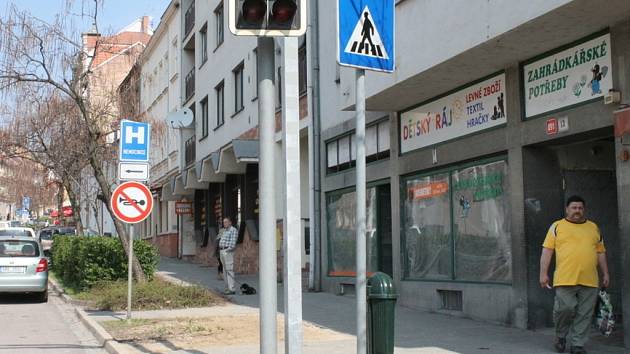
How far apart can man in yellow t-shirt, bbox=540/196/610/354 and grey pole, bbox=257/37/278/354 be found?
3.47 metres

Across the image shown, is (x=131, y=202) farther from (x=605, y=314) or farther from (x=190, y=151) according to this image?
(x=190, y=151)

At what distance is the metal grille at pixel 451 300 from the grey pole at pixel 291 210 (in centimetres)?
584

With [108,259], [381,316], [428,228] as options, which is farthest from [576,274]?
[108,259]

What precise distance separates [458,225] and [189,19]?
74.5ft

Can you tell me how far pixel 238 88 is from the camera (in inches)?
981

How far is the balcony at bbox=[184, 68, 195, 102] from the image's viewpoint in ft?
105

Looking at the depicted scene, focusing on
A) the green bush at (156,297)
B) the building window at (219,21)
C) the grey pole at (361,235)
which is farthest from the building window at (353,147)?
the building window at (219,21)

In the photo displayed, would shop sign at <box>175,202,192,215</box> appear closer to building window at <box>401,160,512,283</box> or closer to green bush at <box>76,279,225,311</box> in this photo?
green bush at <box>76,279,225,311</box>

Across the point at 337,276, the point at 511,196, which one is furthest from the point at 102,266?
the point at 511,196

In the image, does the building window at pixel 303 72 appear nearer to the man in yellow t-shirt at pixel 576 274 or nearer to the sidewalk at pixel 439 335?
the sidewalk at pixel 439 335

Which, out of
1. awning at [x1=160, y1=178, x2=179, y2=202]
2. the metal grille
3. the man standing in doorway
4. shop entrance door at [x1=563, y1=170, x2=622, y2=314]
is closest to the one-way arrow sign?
the man standing in doorway

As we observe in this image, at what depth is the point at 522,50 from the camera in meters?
9.77

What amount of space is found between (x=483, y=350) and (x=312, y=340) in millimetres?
2302

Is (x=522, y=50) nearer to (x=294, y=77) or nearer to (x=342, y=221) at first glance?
(x=294, y=77)
